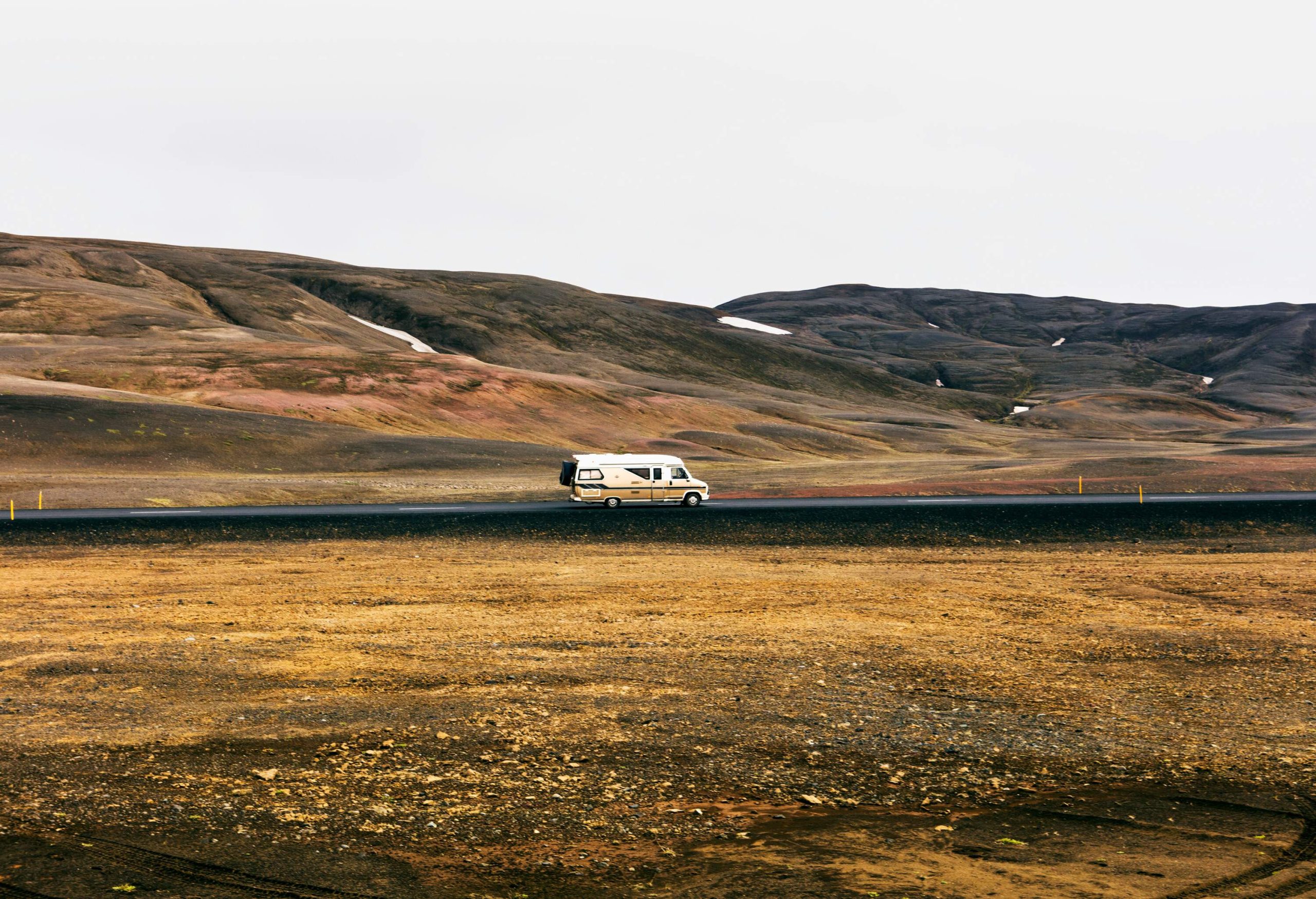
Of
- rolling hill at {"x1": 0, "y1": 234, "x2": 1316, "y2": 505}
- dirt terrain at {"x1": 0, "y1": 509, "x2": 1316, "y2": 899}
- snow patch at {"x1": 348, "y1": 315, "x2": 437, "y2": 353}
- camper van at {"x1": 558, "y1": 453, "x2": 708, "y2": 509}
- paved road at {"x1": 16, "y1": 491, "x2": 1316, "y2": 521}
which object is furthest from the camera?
snow patch at {"x1": 348, "y1": 315, "x2": 437, "y2": 353}

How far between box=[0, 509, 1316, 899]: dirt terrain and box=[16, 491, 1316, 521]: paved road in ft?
44.2

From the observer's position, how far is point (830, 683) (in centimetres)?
1323

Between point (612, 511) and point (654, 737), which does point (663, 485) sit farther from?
point (654, 737)

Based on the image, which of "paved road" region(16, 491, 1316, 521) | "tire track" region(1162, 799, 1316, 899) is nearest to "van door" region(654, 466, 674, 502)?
"paved road" region(16, 491, 1316, 521)

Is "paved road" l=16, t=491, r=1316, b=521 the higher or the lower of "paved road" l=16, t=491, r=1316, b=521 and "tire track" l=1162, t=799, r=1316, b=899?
the higher

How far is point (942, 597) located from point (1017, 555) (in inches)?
315

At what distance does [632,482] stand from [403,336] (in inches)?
5209

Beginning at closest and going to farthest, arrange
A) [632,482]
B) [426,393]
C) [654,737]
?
[654,737] → [632,482] → [426,393]

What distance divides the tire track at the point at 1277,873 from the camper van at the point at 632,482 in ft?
104

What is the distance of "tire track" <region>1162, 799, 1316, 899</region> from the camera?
709 cm

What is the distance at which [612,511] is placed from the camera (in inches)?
1451

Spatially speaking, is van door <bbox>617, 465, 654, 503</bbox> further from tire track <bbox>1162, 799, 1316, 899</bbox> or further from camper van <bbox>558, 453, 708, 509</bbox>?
tire track <bbox>1162, 799, 1316, 899</bbox>

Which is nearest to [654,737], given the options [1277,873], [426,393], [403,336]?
[1277,873]

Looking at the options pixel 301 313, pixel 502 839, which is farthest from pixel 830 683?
pixel 301 313
